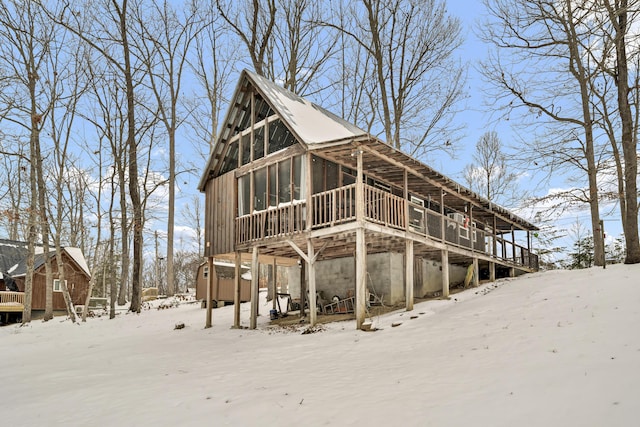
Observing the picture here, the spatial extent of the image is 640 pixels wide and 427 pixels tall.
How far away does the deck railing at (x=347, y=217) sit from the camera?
13.3 m

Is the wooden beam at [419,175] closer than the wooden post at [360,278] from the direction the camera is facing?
No

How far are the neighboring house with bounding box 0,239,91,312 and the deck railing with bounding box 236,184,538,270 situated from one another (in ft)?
65.9

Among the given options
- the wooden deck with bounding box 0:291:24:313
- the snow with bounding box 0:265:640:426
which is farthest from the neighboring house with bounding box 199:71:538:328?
the wooden deck with bounding box 0:291:24:313

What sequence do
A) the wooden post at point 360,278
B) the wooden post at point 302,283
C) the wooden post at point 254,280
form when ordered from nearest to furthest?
the wooden post at point 360,278 < the wooden post at point 254,280 < the wooden post at point 302,283

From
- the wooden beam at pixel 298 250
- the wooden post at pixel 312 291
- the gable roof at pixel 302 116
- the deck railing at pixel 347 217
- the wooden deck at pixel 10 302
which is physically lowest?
the wooden deck at pixel 10 302

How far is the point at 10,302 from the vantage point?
28125mm

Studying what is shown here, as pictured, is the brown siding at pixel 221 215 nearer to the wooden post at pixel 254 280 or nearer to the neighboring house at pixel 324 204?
the neighboring house at pixel 324 204

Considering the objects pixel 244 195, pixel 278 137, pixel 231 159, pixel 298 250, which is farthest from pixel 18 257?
pixel 298 250

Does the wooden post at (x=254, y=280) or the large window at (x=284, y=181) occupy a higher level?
the large window at (x=284, y=181)

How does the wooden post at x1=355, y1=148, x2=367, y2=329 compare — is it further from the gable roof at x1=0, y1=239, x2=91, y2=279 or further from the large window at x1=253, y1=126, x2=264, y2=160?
the gable roof at x1=0, y1=239, x2=91, y2=279

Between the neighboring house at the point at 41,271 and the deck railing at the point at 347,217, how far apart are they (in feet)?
65.9

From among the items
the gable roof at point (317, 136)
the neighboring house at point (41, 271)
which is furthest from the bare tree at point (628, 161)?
the neighboring house at point (41, 271)

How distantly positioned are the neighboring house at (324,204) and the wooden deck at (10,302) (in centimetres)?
1808

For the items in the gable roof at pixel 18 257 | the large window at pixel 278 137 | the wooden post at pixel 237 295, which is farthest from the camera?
the gable roof at pixel 18 257
